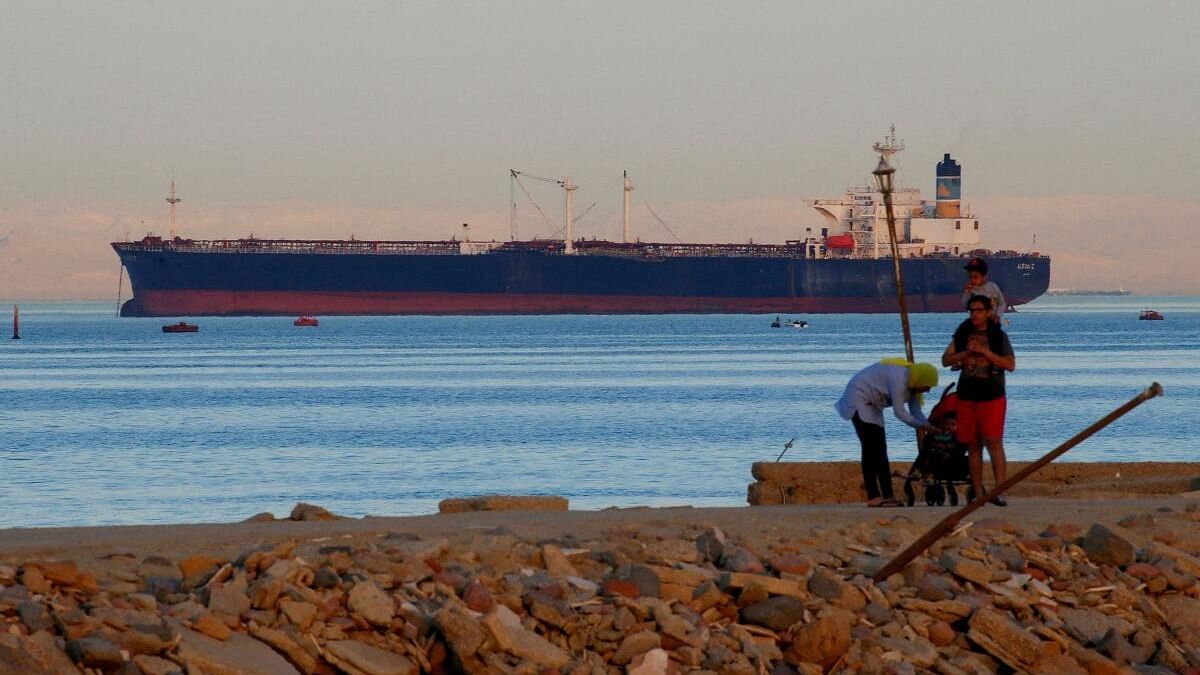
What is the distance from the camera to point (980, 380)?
921 cm

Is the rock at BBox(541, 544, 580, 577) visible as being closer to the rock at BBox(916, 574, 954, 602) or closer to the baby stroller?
the rock at BBox(916, 574, 954, 602)

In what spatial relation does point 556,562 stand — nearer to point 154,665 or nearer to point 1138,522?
point 154,665

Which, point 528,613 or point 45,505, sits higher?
point 528,613

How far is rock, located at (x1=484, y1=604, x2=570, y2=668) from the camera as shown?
637cm

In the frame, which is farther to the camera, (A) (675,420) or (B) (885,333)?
(B) (885,333)

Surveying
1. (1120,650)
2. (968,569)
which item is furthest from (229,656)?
(1120,650)

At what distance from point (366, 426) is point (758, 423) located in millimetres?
6722

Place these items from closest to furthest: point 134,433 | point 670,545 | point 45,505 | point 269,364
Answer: point 670,545 < point 45,505 < point 134,433 < point 269,364

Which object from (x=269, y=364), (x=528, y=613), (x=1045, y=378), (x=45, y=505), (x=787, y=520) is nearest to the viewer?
(x=528, y=613)

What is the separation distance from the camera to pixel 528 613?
669cm

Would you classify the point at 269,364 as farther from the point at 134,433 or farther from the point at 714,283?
the point at 714,283

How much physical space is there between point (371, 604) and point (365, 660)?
290mm

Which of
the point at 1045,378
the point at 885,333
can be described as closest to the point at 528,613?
the point at 1045,378

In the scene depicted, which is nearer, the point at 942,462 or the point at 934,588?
the point at 934,588
